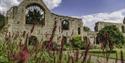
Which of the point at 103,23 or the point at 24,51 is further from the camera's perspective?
the point at 103,23

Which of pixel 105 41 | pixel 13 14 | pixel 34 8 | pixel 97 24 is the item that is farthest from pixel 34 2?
pixel 105 41

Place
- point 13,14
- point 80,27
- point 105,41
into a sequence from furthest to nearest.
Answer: point 80,27, point 13,14, point 105,41

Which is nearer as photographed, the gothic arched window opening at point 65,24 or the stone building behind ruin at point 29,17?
the stone building behind ruin at point 29,17

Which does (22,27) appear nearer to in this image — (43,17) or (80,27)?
(43,17)

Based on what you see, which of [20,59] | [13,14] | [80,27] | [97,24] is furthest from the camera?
[97,24]

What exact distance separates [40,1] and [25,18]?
312cm

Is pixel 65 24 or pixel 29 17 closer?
pixel 29 17

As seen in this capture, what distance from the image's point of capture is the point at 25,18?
3875 cm

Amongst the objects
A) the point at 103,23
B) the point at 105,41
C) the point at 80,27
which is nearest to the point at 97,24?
the point at 103,23

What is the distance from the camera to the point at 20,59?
3.83ft

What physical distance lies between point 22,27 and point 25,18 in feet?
4.31

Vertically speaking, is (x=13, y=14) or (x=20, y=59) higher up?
(x=13, y=14)

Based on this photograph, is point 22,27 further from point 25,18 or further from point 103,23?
point 103,23

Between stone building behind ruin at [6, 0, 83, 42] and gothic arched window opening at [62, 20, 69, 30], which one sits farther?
gothic arched window opening at [62, 20, 69, 30]
